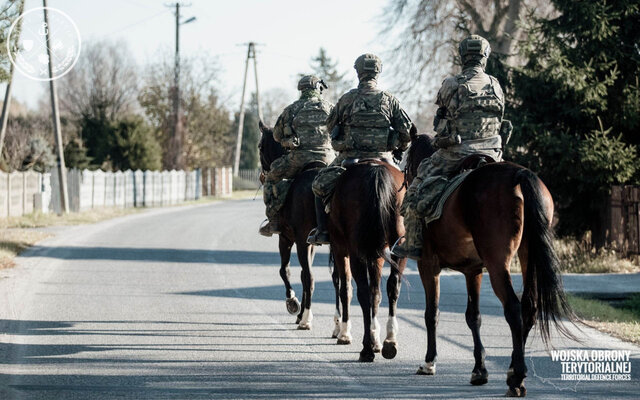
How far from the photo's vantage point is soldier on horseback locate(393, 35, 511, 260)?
7957 mm

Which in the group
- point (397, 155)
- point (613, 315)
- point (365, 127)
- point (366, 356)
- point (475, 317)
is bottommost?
point (613, 315)

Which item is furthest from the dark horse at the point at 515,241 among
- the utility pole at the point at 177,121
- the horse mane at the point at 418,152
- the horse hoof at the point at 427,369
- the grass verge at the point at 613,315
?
the utility pole at the point at 177,121

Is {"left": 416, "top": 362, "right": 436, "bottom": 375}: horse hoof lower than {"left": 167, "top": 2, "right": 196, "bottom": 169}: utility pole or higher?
lower

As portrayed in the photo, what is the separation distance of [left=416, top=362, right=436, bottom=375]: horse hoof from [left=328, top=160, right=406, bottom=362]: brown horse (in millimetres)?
510

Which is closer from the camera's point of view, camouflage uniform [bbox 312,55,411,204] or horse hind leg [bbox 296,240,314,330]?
camouflage uniform [bbox 312,55,411,204]

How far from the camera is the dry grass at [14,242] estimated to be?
716 inches

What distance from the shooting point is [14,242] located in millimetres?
22016

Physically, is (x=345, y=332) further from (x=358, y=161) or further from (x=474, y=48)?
(x=474, y=48)

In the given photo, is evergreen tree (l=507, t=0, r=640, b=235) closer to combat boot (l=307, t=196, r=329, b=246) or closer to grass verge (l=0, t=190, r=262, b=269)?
combat boot (l=307, t=196, r=329, b=246)

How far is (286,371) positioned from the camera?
26.6 feet

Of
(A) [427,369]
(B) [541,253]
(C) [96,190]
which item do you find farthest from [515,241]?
(C) [96,190]

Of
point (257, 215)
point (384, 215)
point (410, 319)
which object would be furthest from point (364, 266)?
point (257, 215)

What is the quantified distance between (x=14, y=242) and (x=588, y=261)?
13368 millimetres

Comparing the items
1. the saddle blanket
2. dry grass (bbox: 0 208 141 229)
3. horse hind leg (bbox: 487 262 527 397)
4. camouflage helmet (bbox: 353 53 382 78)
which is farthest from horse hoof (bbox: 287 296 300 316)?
dry grass (bbox: 0 208 141 229)
